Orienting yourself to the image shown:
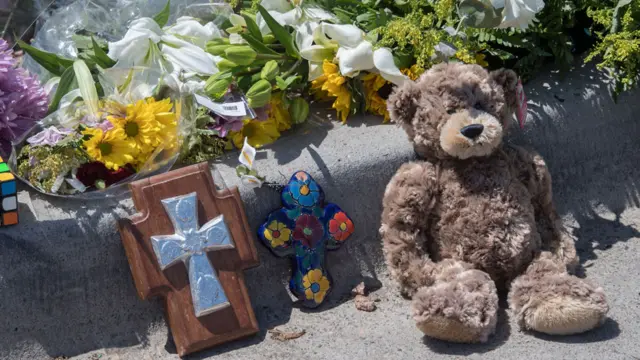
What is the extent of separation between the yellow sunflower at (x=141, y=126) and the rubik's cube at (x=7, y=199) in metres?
0.40

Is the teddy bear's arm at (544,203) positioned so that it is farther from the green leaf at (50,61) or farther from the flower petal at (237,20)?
the green leaf at (50,61)

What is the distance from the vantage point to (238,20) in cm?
344

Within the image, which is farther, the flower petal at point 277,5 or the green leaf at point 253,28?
the flower petal at point 277,5

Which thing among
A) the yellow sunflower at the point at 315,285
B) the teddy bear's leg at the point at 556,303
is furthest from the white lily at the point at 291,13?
the teddy bear's leg at the point at 556,303

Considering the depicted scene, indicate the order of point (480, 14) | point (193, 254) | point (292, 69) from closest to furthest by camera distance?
point (193, 254), point (480, 14), point (292, 69)

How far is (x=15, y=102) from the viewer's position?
300 cm

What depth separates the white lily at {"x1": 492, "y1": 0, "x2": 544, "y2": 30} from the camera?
305 cm

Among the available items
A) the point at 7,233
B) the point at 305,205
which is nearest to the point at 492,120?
the point at 305,205

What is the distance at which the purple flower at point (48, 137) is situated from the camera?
2.89m

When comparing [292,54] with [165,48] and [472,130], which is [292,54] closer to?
[165,48]

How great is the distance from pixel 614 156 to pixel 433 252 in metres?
1.02

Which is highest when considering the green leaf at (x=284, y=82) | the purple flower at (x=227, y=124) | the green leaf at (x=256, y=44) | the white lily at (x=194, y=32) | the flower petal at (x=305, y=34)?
the flower petal at (x=305, y=34)

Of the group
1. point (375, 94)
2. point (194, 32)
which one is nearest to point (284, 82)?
point (375, 94)

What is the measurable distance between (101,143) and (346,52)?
3.02 feet
